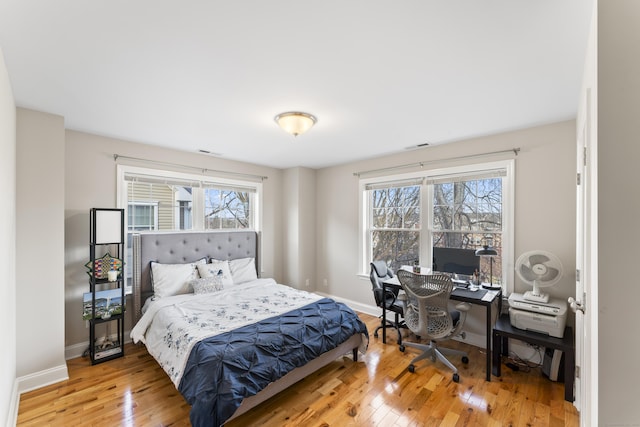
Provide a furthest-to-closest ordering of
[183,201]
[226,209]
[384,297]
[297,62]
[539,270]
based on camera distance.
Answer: [226,209] < [183,201] < [384,297] < [539,270] < [297,62]

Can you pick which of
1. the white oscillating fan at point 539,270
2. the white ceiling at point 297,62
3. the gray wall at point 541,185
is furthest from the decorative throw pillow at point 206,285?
the white oscillating fan at point 539,270

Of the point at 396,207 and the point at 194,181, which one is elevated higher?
the point at 194,181

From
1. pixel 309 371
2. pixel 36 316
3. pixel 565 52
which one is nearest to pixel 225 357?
pixel 309 371

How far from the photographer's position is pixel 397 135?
10.3ft

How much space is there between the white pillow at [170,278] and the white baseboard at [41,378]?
3.12ft

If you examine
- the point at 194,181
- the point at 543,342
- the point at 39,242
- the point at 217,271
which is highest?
the point at 194,181

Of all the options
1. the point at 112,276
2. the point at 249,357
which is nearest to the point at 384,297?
the point at 249,357

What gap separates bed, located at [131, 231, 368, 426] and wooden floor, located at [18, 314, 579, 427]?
0.19m

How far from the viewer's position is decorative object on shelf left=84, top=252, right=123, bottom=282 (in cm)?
280

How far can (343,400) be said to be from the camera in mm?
2256

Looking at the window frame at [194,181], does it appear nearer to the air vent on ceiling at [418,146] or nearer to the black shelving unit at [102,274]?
the black shelving unit at [102,274]

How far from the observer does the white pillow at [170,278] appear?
3.21m

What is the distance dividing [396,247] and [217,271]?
2.53 m

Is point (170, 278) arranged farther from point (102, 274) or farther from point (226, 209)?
point (226, 209)
